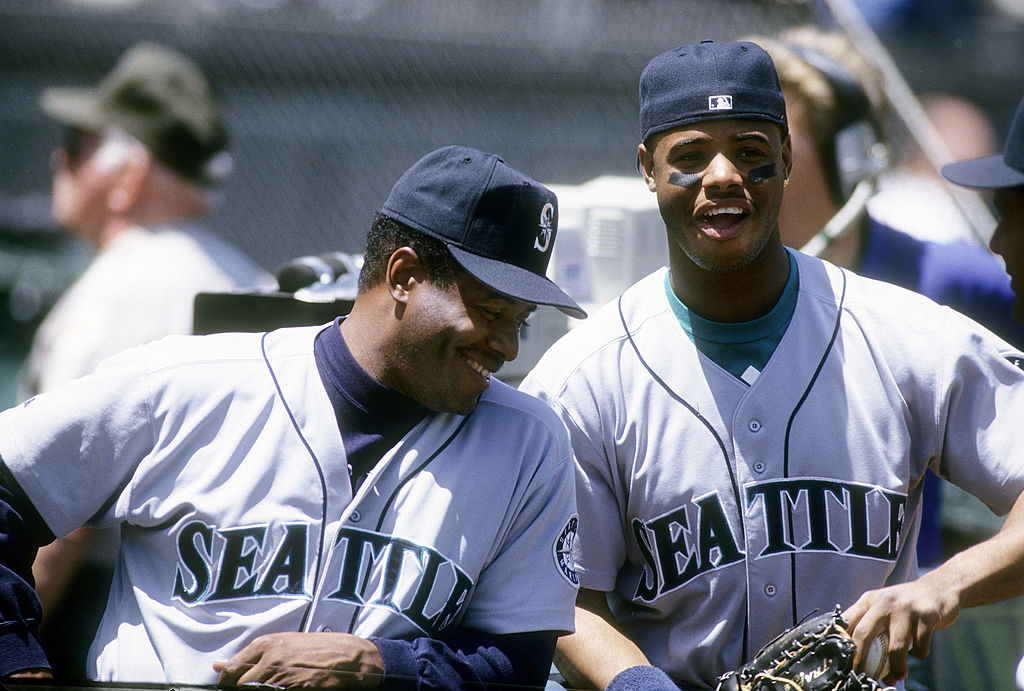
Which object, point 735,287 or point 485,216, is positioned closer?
point 485,216

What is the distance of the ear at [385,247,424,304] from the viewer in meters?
1.51

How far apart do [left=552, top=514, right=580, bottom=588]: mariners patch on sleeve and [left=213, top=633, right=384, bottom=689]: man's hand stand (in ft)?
0.94

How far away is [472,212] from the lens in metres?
1.49

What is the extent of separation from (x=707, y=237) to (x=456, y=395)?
0.45 m

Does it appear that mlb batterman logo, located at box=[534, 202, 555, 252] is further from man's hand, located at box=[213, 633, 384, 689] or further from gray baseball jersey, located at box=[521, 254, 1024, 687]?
man's hand, located at box=[213, 633, 384, 689]

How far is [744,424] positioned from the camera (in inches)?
64.3

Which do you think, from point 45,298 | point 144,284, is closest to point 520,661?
point 144,284

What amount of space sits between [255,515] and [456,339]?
1.19 feet

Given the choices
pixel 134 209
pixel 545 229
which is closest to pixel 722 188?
pixel 545 229

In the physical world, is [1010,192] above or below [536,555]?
above

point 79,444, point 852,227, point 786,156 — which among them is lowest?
point 79,444

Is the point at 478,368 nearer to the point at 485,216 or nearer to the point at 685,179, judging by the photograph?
the point at 485,216

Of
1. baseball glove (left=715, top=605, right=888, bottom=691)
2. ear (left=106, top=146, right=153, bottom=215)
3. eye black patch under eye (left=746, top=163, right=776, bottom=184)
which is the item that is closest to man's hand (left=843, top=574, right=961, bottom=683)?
baseball glove (left=715, top=605, right=888, bottom=691)

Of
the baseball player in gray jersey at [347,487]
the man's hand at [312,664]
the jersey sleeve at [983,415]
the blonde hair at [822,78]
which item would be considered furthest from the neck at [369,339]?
the blonde hair at [822,78]
